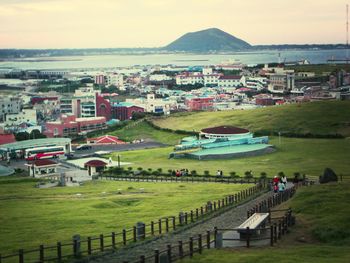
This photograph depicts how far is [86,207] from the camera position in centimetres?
2627

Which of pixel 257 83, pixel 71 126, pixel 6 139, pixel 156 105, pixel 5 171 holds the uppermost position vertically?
pixel 257 83

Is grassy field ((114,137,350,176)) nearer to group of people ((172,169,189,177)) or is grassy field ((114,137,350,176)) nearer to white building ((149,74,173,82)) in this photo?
group of people ((172,169,189,177))

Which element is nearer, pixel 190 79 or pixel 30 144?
pixel 30 144

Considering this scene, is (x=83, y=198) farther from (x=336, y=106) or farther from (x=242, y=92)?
(x=242, y=92)

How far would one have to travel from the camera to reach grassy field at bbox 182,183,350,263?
14.4 metres

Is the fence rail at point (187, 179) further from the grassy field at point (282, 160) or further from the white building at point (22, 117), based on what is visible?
the white building at point (22, 117)

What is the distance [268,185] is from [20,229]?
1337 cm

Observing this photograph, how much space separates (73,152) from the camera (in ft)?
196

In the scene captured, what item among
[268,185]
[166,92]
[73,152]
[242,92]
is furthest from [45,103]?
[268,185]

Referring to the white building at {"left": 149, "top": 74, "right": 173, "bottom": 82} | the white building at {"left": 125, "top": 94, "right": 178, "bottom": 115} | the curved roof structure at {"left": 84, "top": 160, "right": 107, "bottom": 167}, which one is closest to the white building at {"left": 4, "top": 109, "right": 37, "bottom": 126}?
the white building at {"left": 125, "top": 94, "right": 178, "bottom": 115}

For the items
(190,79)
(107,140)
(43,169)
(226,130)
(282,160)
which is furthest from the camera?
(190,79)

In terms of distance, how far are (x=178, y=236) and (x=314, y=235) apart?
3.80m

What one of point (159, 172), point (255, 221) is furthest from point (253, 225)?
point (159, 172)

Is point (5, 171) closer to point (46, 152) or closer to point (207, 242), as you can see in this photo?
point (46, 152)
